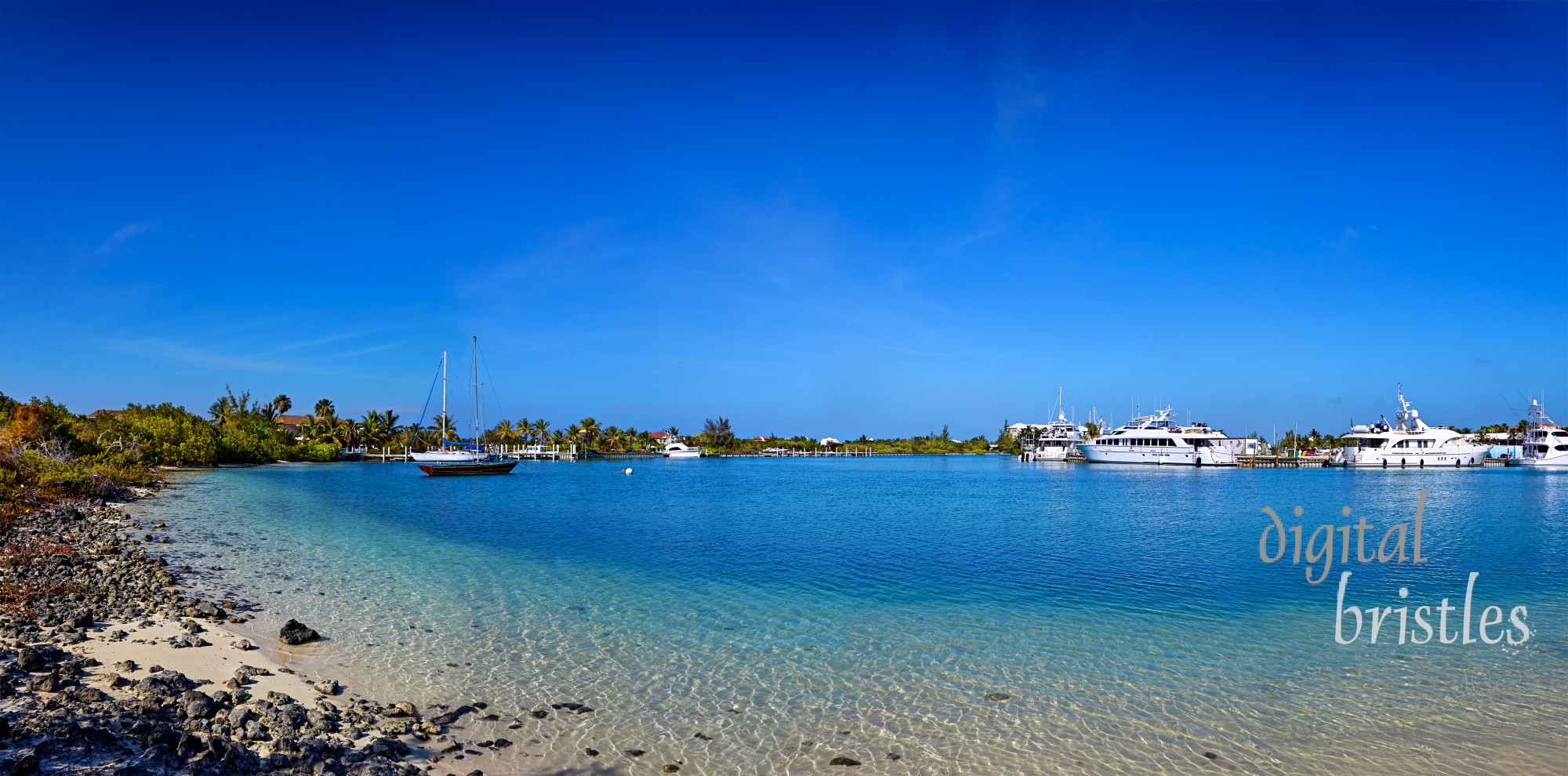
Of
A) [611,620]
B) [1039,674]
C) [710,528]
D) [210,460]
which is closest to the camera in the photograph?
[1039,674]

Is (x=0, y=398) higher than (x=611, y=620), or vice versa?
(x=0, y=398)

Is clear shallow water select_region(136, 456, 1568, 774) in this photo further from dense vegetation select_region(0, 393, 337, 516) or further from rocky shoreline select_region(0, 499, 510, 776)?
dense vegetation select_region(0, 393, 337, 516)

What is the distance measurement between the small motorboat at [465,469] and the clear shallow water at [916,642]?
37377 millimetres

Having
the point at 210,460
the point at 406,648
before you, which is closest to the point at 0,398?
the point at 210,460

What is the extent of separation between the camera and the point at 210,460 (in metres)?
75.9

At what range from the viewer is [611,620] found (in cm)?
1438

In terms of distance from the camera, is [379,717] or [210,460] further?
[210,460]

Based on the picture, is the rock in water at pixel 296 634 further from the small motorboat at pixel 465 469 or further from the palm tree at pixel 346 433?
the palm tree at pixel 346 433

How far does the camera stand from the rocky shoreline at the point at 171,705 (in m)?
6.56

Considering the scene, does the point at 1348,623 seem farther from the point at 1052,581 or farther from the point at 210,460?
the point at 210,460

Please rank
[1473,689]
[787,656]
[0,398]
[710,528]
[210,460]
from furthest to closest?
[210,460]
[0,398]
[710,528]
[787,656]
[1473,689]

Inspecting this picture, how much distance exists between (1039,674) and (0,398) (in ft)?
243

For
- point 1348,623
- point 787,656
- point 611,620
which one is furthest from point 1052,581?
point 611,620

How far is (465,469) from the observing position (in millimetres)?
70000
